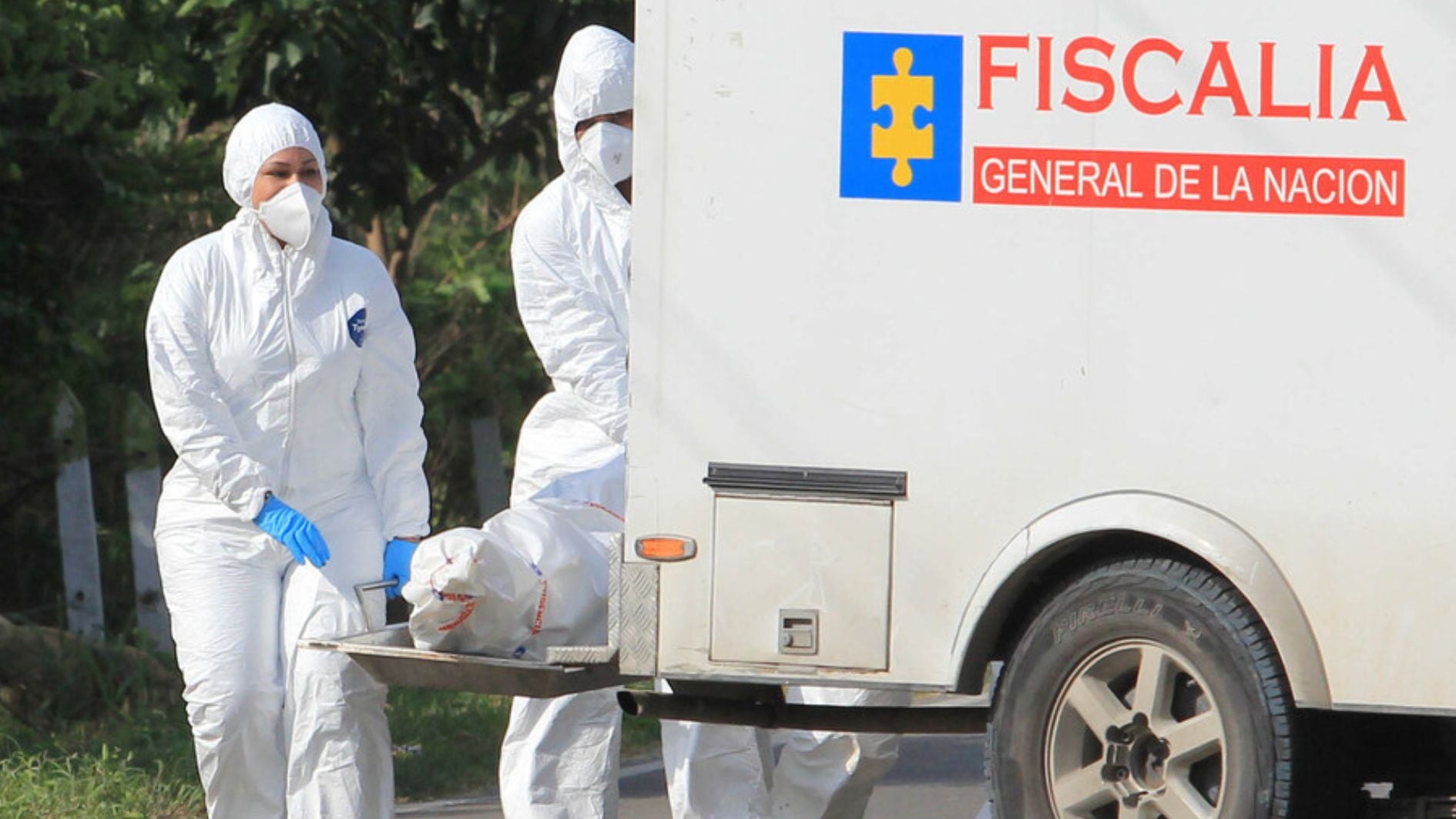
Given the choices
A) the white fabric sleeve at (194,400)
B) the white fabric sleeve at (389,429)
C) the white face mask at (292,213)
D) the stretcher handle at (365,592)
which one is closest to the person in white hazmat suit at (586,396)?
the white fabric sleeve at (389,429)

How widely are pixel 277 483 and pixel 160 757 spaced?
7.41 feet

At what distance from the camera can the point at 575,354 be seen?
668 cm

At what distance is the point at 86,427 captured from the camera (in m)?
10.6

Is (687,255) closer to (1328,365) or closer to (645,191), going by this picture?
(645,191)

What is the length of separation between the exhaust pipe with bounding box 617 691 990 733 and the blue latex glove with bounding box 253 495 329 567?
93 centimetres

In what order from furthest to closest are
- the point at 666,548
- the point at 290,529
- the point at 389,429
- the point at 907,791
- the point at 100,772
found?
1. the point at 907,791
2. the point at 100,772
3. the point at 389,429
4. the point at 290,529
5. the point at 666,548

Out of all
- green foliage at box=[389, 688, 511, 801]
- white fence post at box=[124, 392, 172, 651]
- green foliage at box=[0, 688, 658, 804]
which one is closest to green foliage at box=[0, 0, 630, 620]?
white fence post at box=[124, 392, 172, 651]

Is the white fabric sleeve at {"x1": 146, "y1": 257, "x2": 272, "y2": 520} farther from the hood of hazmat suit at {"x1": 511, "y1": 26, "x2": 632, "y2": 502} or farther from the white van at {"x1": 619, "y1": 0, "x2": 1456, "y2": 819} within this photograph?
the white van at {"x1": 619, "y1": 0, "x2": 1456, "y2": 819}

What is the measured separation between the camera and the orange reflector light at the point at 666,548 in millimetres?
5273

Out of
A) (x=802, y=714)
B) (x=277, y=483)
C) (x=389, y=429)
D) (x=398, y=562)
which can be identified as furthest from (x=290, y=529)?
(x=802, y=714)

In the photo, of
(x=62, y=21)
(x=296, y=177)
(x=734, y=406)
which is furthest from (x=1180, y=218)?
(x=62, y=21)

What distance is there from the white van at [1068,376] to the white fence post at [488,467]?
25.1 feet

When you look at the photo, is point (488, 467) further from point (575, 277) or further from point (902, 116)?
point (902, 116)

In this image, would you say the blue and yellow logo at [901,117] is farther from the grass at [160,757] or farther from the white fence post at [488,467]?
the white fence post at [488,467]
